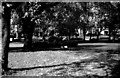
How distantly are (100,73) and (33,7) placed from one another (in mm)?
9365

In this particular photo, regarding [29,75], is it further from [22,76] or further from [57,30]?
[57,30]

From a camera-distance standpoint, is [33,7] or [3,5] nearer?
[3,5]

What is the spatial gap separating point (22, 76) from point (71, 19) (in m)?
20.5

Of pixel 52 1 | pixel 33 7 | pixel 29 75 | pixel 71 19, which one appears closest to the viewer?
pixel 29 75

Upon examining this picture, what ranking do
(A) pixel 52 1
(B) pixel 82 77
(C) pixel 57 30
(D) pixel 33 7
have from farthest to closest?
(C) pixel 57 30, (D) pixel 33 7, (A) pixel 52 1, (B) pixel 82 77

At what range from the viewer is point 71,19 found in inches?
1146

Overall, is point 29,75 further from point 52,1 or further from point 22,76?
point 52,1

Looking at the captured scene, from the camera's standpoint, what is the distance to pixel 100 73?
983 cm

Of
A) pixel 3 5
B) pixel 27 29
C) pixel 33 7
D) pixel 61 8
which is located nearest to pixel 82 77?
pixel 3 5

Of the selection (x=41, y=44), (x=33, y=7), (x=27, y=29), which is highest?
(x=33, y=7)

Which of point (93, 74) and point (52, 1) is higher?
point (52, 1)

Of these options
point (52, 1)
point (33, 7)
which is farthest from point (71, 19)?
point (52, 1)

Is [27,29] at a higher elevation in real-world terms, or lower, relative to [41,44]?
higher

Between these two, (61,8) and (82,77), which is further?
(61,8)
